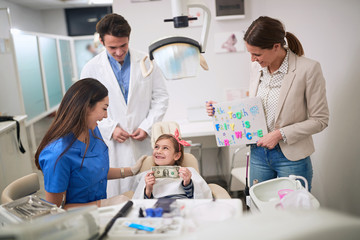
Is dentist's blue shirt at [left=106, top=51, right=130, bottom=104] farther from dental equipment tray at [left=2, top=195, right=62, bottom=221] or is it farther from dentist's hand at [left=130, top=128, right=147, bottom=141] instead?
dental equipment tray at [left=2, top=195, right=62, bottom=221]

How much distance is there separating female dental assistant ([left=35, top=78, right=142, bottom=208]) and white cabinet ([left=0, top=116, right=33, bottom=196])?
5.05 ft

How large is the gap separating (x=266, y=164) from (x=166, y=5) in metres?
2.13

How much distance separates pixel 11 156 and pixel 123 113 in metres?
1.48

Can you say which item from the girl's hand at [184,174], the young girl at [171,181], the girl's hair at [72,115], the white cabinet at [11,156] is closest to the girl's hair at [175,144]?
the young girl at [171,181]

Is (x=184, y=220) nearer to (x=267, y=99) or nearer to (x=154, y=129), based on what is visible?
(x=267, y=99)

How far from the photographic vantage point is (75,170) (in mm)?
1522

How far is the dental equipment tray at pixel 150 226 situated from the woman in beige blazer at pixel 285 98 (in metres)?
0.87

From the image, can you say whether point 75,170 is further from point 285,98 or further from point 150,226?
point 285,98

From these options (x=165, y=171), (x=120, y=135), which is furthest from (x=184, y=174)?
(x=120, y=135)

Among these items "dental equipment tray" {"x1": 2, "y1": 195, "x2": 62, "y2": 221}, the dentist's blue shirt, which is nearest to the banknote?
the dentist's blue shirt

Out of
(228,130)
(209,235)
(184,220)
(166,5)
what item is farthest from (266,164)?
(166,5)

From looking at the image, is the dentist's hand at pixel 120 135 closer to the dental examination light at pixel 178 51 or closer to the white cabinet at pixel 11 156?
the dental examination light at pixel 178 51

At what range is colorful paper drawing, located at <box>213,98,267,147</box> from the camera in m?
1.80

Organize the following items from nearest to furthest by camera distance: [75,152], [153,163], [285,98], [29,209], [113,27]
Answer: [29,209]
[75,152]
[285,98]
[113,27]
[153,163]
